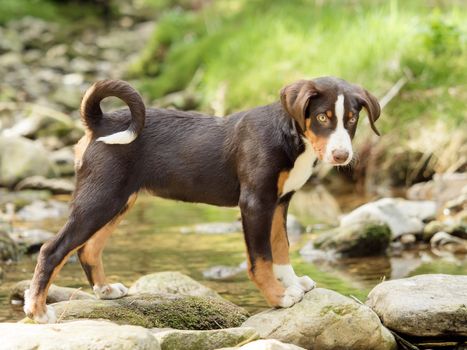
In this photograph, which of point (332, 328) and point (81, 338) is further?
point (332, 328)

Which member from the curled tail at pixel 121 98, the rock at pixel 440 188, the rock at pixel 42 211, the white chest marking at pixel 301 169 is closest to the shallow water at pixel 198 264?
the rock at pixel 42 211

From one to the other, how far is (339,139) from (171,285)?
223 centimetres

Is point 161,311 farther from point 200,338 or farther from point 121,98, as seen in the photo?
point 121,98

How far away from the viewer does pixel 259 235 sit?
16.1ft

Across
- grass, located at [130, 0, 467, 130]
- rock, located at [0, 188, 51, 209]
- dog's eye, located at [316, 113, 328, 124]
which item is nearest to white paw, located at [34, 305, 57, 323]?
dog's eye, located at [316, 113, 328, 124]

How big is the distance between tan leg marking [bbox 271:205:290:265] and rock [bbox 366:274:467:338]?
689 millimetres

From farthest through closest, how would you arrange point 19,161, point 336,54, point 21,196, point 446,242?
1. point 336,54
2. point 19,161
3. point 21,196
4. point 446,242

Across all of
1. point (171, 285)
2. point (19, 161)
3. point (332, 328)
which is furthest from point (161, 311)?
point (19, 161)

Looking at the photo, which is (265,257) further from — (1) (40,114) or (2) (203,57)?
(2) (203,57)

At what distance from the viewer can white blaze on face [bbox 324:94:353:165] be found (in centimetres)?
457

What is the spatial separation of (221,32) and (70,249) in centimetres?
1246

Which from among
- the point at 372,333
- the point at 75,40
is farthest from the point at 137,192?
the point at 75,40

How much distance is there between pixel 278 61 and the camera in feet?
44.0

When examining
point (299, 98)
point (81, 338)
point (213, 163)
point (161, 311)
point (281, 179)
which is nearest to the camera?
point (81, 338)
